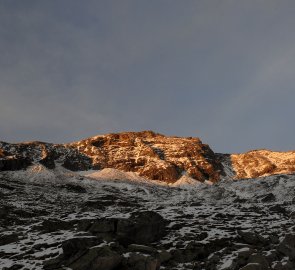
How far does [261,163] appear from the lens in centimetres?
10319

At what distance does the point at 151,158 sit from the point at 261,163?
24.9 metres

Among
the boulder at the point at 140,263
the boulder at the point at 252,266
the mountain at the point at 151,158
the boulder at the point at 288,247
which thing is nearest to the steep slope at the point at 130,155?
the mountain at the point at 151,158

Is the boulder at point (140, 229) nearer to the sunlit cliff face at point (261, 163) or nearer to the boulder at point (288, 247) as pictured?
the boulder at point (288, 247)

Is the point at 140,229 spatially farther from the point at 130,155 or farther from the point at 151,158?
the point at 130,155

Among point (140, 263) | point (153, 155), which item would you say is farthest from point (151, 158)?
point (140, 263)

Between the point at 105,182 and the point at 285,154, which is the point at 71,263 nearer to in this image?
the point at 105,182

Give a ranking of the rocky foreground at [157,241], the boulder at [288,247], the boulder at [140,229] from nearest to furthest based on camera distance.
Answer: the rocky foreground at [157,241] → the boulder at [288,247] → the boulder at [140,229]

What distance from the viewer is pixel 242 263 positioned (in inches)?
882

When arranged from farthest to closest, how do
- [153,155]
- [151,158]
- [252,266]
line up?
[153,155] → [151,158] → [252,266]

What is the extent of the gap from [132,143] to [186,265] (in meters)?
A: 86.7

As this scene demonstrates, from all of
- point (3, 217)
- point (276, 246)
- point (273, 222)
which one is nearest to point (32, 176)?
point (3, 217)

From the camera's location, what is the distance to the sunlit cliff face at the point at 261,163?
9756 centimetres

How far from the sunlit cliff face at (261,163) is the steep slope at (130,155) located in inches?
212

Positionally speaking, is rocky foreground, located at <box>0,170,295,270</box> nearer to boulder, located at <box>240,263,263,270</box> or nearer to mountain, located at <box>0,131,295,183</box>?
boulder, located at <box>240,263,263,270</box>
